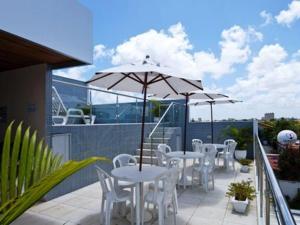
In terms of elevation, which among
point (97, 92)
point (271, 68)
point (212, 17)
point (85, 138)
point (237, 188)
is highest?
point (212, 17)

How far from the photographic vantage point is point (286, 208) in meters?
1.22

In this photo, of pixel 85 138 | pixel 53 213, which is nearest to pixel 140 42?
pixel 85 138

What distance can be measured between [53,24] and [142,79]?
1844 mm

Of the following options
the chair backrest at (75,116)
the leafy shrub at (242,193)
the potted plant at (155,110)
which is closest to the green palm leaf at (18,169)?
the leafy shrub at (242,193)

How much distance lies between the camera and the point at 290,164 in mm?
8891

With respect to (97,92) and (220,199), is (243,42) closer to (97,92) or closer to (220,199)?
(97,92)

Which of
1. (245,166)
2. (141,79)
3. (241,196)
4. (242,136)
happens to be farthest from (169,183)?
(242,136)

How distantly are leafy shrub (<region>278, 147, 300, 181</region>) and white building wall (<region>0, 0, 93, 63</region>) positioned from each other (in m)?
7.74

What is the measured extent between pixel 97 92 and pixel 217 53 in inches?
249

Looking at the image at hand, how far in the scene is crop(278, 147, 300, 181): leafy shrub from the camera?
8828mm

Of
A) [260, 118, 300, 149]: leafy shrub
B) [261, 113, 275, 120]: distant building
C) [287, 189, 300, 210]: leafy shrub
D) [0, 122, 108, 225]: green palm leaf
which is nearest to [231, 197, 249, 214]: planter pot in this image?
[0, 122, 108, 225]: green palm leaf

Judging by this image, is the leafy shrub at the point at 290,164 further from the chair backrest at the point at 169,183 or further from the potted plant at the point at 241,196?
the chair backrest at the point at 169,183

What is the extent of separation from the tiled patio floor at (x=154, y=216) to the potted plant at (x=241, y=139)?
4.50 metres

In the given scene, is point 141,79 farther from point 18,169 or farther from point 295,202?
point 295,202
